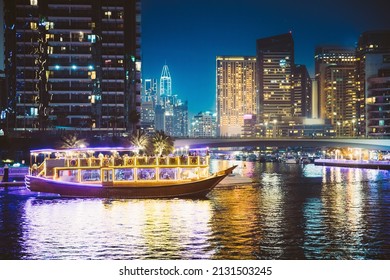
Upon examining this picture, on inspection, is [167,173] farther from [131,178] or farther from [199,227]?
[199,227]

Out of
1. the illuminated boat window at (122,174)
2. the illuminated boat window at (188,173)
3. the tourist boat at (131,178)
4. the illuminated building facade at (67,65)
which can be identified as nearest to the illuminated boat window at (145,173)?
the tourist boat at (131,178)

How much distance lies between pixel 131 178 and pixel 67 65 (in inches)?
2610

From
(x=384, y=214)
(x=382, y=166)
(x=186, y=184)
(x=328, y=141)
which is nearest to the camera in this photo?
(x=384, y=214)

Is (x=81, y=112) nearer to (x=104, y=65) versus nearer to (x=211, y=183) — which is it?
(x=104, y=65)

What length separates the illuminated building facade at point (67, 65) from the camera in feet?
362

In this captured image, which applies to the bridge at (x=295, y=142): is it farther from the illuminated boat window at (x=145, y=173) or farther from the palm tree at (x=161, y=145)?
the illuminated boat window at (x=145, y=173)

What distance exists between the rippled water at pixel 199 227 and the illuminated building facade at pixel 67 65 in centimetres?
5927

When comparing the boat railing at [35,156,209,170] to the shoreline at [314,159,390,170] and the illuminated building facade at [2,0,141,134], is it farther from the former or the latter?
the shoreline at [314,159,390,170]

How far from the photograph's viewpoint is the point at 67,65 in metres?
113

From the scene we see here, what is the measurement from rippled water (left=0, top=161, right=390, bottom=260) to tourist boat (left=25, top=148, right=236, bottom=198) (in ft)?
4.98

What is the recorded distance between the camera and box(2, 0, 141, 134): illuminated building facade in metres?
Answer: 110
